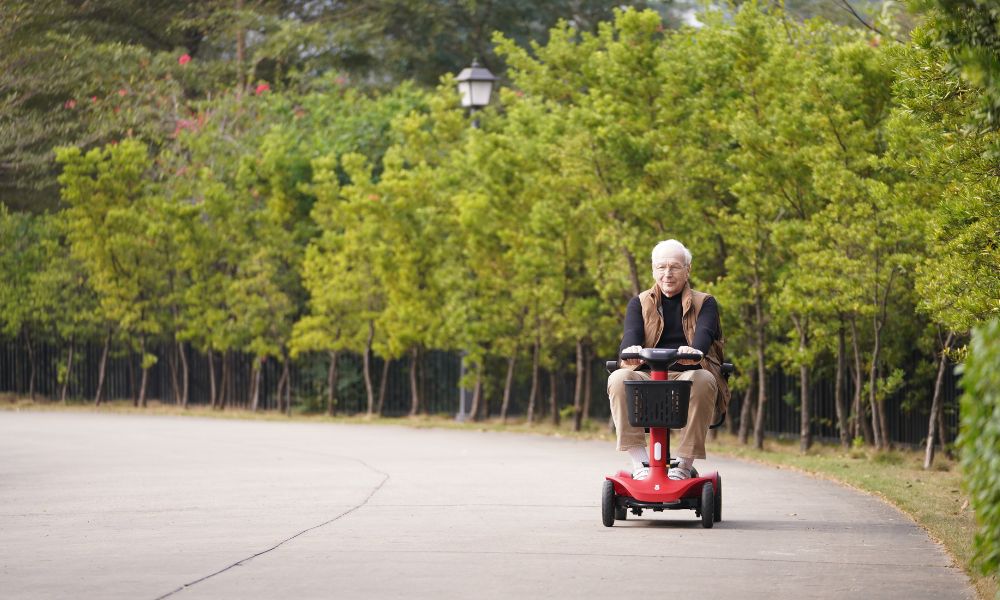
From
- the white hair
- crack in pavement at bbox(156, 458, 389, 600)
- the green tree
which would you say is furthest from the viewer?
Result: the green tree

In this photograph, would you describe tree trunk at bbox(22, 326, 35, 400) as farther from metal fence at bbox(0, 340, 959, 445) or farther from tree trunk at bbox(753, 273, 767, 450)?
tree trunk at bbox(753, 273, 767, 450)

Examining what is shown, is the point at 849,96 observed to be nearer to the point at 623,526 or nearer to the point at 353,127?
the point at 623,526

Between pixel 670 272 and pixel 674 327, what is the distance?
0.39 metres

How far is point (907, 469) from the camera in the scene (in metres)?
19.1

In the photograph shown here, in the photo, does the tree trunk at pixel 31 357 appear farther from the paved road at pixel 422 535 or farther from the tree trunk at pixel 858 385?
the tree trunk at pixel 858 385

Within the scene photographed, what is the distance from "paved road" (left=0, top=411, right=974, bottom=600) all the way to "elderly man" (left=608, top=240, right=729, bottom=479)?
22.9 inches

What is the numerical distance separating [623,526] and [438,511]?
1755 mm

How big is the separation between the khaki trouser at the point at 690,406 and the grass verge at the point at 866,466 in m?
1.69

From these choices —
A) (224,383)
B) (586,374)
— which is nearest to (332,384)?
(224,383)

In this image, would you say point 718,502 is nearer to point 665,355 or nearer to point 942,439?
point 665,355

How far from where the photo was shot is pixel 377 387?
36.0 meters

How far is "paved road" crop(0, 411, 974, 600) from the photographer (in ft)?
28.8

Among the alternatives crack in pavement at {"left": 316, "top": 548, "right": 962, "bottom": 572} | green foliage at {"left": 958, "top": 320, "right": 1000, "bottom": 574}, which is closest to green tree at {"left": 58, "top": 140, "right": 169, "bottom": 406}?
crack in pavement at {"left": 316, "top": 548, "right": 962, "bottom": 572}

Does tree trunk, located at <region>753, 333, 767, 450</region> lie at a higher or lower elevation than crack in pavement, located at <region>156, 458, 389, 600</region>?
higher
